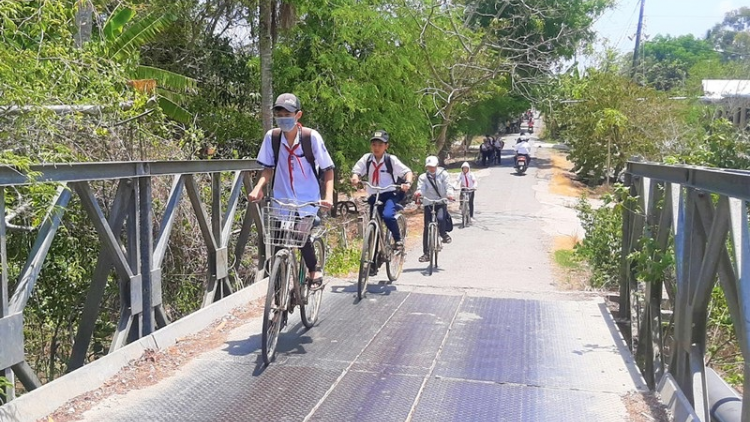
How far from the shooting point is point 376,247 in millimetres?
7824

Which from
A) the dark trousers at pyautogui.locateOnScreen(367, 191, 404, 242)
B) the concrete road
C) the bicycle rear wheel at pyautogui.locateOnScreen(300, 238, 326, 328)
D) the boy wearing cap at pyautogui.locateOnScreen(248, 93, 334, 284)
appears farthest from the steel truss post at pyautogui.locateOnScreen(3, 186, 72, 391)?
the dark trousers at pyautogui.locateOnScreen(367, 191, 404, 242)

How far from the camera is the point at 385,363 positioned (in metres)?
5.20

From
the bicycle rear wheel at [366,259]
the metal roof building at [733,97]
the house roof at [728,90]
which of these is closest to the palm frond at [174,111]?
the bicycle rear wheel at [366,259]

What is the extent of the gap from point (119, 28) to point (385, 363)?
10550 millimetres

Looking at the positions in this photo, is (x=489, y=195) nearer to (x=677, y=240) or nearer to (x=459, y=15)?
(x=459, y=15)

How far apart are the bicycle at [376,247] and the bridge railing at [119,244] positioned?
1394 mm

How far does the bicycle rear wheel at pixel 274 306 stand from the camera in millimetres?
4949

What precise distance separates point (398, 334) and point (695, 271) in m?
2.75

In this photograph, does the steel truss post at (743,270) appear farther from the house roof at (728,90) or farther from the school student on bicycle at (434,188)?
the house roof at (728,90)

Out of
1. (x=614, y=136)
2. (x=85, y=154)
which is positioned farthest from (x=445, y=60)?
(x=85, y=154)

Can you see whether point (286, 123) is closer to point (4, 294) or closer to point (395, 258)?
point (4, 294)

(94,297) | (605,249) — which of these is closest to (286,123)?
(94,297)

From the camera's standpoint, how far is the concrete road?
4.34 meters

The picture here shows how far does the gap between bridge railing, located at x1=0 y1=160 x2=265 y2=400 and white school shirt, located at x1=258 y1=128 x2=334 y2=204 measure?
70 cm
